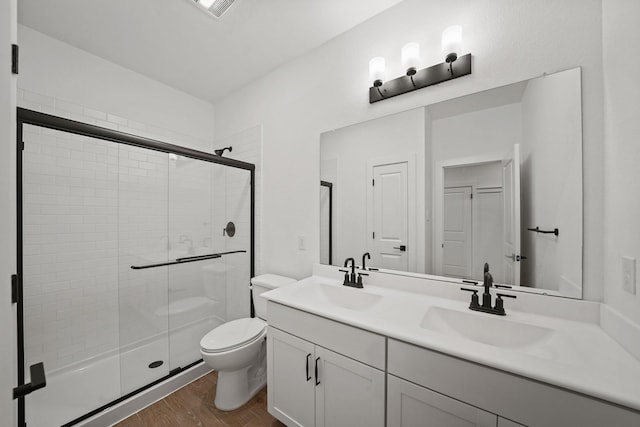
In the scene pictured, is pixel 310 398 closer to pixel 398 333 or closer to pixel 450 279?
pixel 398 333

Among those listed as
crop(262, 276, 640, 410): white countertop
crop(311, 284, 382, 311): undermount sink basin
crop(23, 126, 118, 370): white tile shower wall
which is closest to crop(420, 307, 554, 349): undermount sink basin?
crop(262, 276, 640, 410): white countertop

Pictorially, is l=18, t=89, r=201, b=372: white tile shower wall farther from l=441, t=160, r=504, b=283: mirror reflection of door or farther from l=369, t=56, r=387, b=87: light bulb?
l=441, t=160, r=504, b=283: mirror reflection of door

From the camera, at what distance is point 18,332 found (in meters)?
1.20

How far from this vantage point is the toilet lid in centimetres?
158

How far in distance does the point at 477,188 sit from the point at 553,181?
A: 298mm

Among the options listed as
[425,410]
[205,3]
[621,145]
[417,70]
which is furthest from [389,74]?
[425,410]

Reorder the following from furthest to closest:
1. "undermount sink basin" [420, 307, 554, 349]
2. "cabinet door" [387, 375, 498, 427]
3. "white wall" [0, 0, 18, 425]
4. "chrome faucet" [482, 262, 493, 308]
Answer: "chrome faucet" [482, 262, 493, 308] → "undermount sink basin" [420, 307, 554, 349] → "cabinet door" [387, 375, 498, 427] → "white wall" [0, 0, 18, 425]

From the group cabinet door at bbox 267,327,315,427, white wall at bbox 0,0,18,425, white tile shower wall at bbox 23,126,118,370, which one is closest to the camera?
white wall at bbox 0,0,18,425

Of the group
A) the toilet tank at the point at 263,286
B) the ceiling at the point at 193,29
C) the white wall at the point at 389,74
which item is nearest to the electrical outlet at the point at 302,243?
the white wall at the point at 389,74

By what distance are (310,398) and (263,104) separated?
237 centimetres

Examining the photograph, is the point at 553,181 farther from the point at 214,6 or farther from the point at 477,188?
the point at 214,6

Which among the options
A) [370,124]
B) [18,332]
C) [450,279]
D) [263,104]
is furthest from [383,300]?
[263,104]

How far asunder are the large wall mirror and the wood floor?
1.20 metres

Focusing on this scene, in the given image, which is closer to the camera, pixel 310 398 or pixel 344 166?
pixel 310 398
